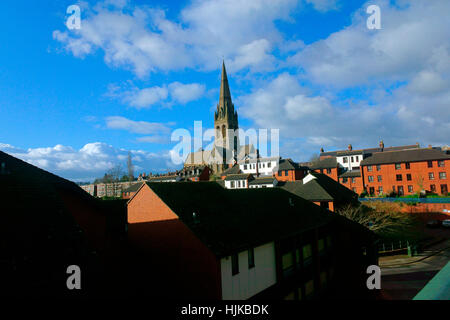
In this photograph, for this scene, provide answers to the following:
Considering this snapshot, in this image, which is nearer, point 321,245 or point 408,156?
point 321,245

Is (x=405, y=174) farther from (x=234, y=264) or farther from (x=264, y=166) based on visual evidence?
(x=234, y=264)

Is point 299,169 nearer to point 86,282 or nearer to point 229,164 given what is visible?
point 229,164

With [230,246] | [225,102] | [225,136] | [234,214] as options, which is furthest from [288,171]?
[225,102]

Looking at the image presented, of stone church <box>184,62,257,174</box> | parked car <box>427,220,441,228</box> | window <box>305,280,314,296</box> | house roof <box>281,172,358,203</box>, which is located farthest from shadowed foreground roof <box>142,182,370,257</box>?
stone church <box>184,62,257,174</box>

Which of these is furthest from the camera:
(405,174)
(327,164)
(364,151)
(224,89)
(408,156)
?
(224,89)

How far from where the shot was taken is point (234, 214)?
15258 millimetres

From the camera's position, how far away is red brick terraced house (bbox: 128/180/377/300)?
11945mm

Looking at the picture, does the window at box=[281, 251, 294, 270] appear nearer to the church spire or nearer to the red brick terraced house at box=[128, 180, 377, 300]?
the red brick terraced house at box=[128, 180, 377, 300]

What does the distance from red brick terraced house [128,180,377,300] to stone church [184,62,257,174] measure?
9034 cm

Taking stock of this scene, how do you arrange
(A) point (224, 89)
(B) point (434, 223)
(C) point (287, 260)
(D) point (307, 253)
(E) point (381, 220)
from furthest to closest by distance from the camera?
(A) point (224, 89) → (B) point (434, 223) → (E) point (381, 220) → (D) point (307, 253) → (C) point (287, 260)

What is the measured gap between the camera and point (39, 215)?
586cm

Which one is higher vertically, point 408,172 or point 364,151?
point 364,151

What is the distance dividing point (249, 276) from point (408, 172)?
5010 centimetres

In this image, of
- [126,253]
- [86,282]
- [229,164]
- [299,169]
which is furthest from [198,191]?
[229,164]
